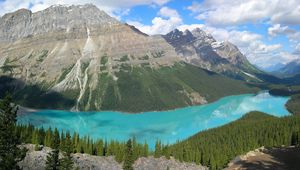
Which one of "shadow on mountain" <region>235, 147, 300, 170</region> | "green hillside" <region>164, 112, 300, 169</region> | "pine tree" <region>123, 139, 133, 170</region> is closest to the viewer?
"pine tree" <region>123, 139, 133, 170</region>

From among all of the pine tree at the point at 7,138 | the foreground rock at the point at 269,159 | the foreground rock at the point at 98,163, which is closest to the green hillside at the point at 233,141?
the foreground rock at the point at 269,159

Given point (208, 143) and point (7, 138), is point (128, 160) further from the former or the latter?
point (208, 143)

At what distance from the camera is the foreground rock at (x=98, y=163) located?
75375 millimetres

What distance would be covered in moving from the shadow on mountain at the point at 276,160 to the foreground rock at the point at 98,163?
1472 cm

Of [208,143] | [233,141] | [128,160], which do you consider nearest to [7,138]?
[128,160]

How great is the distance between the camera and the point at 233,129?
166250 mm

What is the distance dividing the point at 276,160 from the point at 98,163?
181ft

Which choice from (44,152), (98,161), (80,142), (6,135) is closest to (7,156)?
(6,135)

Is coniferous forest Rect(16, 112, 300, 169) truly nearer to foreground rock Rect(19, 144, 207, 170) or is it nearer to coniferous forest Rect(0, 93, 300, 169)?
coniferous forest Rect(0, 93, 300, 169)

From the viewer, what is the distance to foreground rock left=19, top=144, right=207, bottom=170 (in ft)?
247

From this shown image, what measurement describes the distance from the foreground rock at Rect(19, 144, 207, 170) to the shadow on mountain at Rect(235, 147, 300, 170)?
14.7m

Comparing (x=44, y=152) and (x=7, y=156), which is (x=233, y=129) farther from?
(x=7, y=156)

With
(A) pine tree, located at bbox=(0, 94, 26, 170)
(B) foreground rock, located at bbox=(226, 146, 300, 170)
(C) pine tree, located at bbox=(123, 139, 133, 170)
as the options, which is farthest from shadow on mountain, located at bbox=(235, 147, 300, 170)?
(A) pine tree, located at bbox=(0, 94, 26, 170)

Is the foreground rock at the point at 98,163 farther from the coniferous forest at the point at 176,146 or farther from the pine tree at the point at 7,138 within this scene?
the pine tree at the point at 7,138
